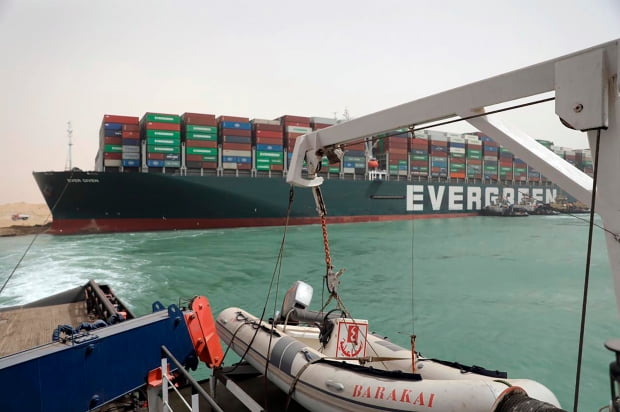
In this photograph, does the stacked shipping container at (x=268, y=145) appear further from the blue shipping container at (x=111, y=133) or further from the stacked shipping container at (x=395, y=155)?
the stacked shipping container at (x=395, y=155)

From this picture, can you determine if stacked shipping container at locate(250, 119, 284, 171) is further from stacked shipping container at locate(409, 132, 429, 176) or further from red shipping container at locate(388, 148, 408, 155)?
stacked shipping container at locate(409, 132, 429, 176)

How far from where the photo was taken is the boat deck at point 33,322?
3.69 meters

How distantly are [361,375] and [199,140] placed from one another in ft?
76.7

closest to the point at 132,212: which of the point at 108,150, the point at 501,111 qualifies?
the point at 108,150

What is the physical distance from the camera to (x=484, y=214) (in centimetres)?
3369

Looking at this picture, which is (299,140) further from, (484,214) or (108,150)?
(484,214)

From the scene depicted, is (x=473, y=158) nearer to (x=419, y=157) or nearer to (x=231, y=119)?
(x=419, y=157)

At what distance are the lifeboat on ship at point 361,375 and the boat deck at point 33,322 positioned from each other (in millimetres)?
1834

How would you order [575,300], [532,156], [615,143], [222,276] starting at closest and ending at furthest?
[615,143]
[532,156]
[575,300]
[222,276]

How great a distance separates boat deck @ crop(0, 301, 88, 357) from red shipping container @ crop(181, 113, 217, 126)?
66.2 feet

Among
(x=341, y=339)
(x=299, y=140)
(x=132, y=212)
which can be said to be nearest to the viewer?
(x=341, y=339)

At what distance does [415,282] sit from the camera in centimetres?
1080

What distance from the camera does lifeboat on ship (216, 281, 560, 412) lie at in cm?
216

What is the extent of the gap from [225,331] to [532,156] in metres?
3.48
